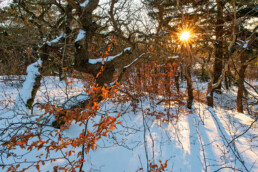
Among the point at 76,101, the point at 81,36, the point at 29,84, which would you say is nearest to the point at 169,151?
the point at 76,101

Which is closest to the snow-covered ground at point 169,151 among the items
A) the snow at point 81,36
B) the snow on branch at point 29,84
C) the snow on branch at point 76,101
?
the snow on branch at point 76,101

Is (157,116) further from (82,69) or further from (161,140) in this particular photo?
(82,69)

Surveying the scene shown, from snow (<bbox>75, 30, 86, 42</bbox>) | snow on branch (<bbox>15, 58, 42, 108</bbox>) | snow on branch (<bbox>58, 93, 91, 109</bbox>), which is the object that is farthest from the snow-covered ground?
snow (<bbox>75, 30, 86, 42</bbox>)

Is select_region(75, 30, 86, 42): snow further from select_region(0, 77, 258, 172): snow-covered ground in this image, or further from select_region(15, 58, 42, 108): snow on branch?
select_region(0, 77, 258, 172): snow-covered ground

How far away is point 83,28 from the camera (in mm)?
3643

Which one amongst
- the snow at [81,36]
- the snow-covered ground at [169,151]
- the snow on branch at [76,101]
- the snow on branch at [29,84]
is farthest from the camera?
the snow on branch at [29,84]

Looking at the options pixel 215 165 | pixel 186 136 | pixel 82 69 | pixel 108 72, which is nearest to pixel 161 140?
pixel 186 136

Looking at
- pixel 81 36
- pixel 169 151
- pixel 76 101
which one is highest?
pixel 81 36

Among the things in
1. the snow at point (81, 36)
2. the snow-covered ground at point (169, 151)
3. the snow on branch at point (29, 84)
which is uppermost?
the snow at point (81, 36)

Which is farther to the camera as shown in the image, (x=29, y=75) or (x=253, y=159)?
(x=29, y=75)

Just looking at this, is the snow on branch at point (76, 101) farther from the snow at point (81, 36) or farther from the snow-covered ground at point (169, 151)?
the snow at point (81, 36)

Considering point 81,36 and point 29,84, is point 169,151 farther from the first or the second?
point 29,84

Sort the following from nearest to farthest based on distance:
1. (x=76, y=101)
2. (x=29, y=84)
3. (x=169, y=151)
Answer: (x=169, y=151) → (x=76, y=101) → (x=29, y=84)

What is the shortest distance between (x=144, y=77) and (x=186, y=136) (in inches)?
146
